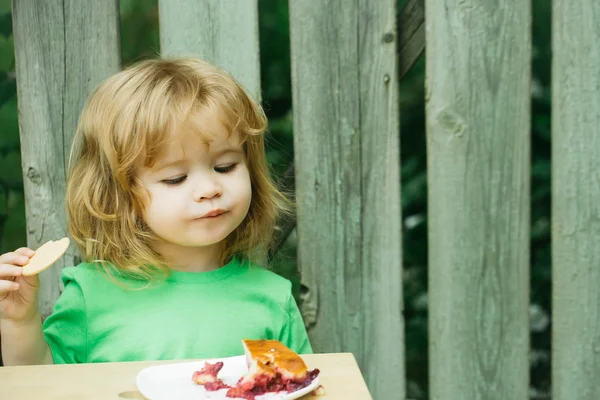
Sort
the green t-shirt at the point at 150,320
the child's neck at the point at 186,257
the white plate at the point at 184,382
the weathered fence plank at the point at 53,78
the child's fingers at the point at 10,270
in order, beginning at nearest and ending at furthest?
the white plate at the point at 184,382 < the child's fingers at the point at 10,270 < the green t-shirt at the point at 150,320 < the child's neck at the point at 186,257 < the weathered fence plank at the point at 53,78

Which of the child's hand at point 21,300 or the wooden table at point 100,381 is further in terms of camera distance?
the child's hand at point 21,300

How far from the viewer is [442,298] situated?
85.7 inches

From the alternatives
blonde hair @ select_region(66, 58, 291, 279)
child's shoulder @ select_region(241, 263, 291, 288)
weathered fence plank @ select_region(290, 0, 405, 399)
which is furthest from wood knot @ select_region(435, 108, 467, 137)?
child's shoulder @ select_region(241, 263, 291, 288)

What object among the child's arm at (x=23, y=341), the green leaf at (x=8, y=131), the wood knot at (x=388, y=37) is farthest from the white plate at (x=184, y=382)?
the green leaf at (x=8, y=131)

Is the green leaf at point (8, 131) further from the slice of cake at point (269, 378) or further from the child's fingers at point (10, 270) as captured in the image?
the slice of cake at point (269, 378)

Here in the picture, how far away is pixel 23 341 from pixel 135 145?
0.49 meters

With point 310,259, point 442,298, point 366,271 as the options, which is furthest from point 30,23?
point 442,298

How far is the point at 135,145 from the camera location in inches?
68.4

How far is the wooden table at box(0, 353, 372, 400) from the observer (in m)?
1.26

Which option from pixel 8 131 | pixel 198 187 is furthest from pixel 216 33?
pixel 8 131

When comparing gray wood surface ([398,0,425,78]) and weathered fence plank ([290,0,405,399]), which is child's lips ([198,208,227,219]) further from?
gray wood surface ([398,0,425,78])

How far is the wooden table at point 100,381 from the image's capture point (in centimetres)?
126

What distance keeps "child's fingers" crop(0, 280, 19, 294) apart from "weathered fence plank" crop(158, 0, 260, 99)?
767mm

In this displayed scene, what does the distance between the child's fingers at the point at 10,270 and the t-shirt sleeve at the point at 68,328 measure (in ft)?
0.83
